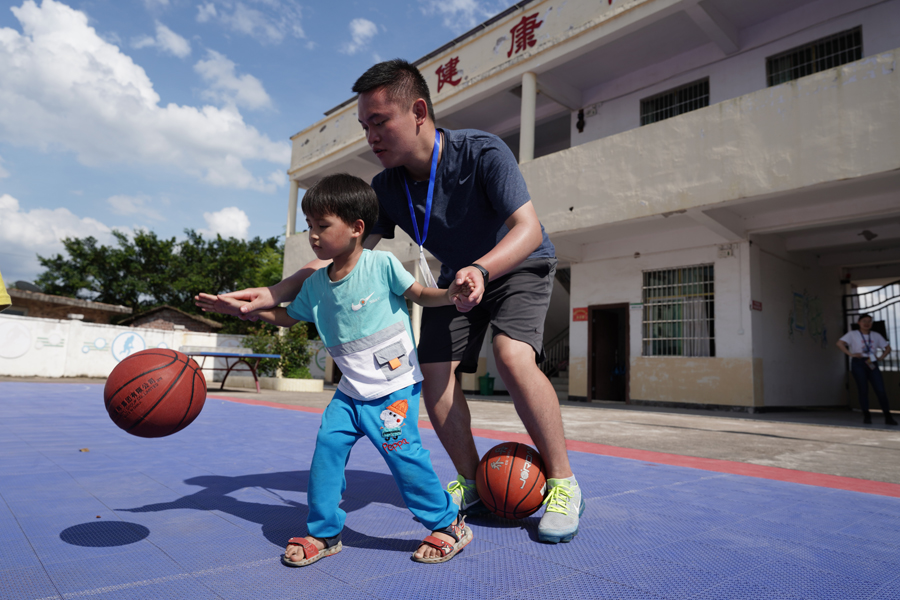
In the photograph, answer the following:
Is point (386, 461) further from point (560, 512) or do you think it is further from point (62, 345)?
point (62, 345)

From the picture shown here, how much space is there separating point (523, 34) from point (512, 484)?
12073mm

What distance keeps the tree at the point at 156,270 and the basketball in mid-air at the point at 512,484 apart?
3139cm

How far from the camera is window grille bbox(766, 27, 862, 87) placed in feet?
30.9

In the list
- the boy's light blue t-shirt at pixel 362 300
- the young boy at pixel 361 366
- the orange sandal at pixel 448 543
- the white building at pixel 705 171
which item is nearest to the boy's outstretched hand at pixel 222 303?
the young boy at pixel 361 366

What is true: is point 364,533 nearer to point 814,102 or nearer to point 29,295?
point 814,102

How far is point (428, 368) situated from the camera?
2357 mm

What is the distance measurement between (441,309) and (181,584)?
53.0 inches

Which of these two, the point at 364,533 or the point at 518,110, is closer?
the point at 364,533

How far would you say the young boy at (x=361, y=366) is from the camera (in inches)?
72.6

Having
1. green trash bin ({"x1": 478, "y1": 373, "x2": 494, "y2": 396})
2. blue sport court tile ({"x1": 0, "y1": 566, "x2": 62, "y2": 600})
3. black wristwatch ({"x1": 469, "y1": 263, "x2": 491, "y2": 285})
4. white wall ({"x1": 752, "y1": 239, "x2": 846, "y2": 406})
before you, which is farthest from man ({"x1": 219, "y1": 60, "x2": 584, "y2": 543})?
green trash bin ({"x1": 478, "y1": 373, "x2": 494, "y2": 396})

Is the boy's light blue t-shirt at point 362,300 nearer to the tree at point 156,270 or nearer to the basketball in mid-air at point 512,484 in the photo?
the basketball in mid-air at point 512,484

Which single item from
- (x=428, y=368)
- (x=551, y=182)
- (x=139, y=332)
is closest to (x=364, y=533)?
(x=428, y=368)

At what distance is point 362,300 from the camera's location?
1943 mm

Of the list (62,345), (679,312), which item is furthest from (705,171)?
(62,345)
